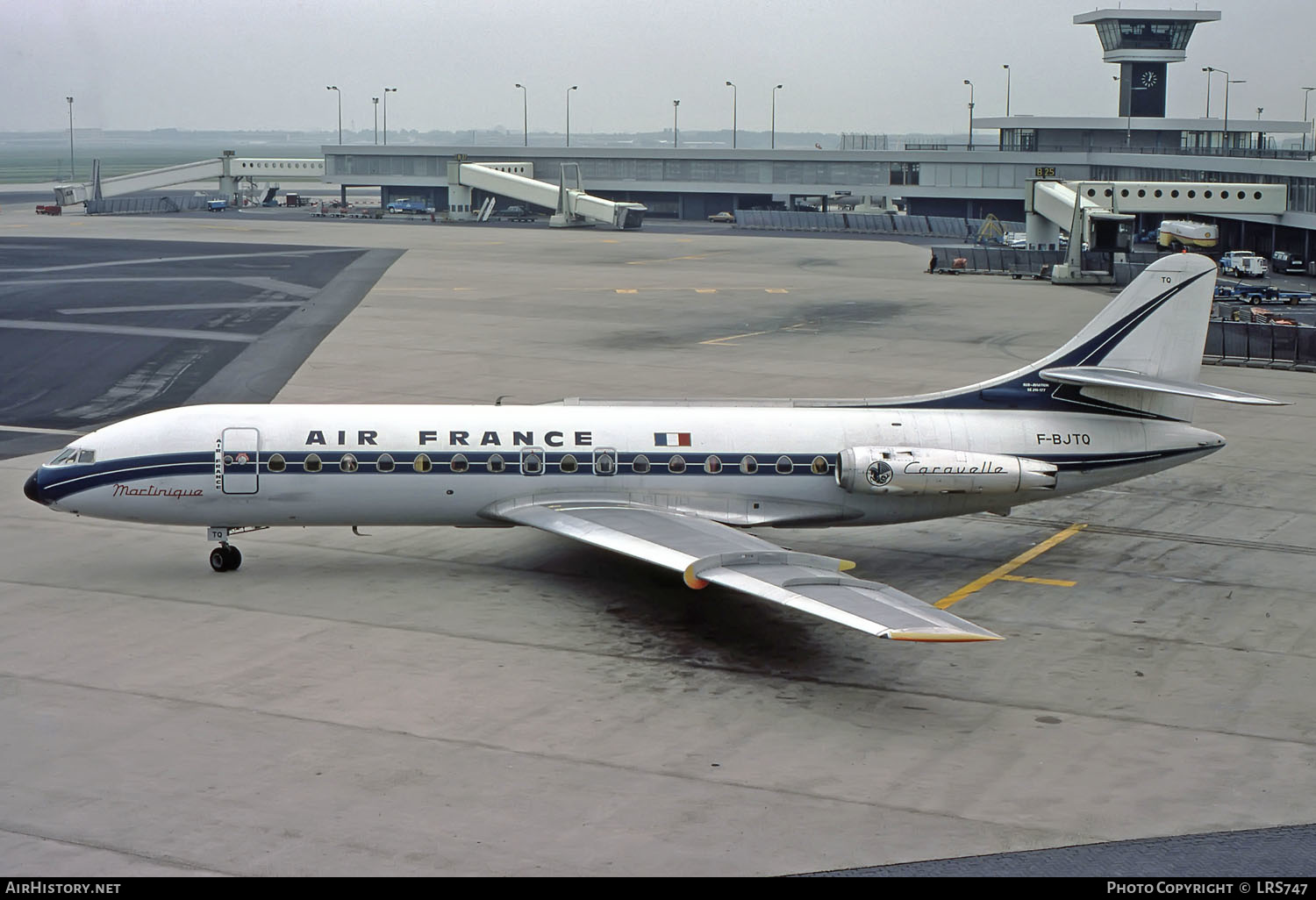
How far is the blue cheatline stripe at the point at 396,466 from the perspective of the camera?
2592 cm

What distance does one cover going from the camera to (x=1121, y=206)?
90938 millimetres

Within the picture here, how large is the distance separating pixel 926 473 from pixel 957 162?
118108mm

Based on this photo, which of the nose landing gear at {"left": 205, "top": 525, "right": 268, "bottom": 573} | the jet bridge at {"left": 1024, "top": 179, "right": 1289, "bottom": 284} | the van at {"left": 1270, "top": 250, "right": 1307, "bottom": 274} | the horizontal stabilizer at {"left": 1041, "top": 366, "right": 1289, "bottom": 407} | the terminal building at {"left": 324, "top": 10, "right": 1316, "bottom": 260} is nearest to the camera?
the horizontal stabilizer at {"left": 1041, "top": 366, "right": 1289, "bottom": 407}

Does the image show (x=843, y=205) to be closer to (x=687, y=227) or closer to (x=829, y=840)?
(x=687, y=227)

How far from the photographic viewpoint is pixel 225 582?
2598cm

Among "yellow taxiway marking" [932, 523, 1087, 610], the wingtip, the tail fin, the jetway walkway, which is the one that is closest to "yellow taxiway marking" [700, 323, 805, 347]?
"yellow taxiway marking" [932, 523, 1087, 610]

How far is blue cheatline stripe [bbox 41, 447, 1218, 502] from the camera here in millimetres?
25922

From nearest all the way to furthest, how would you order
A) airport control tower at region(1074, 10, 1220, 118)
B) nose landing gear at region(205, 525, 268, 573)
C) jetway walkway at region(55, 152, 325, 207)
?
nose landing gear at region(205, 525, 268, 573) < airport control tower at region(1074, 10, 1220, 118) < jetway walkway at region(55, 152, 325, 207)

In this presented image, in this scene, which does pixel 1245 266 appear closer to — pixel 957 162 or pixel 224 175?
pixel 957 162

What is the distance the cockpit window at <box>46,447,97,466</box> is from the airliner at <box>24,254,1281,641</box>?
0.12 feet

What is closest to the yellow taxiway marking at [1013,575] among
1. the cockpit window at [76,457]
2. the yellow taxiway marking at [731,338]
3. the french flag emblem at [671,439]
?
the french flag emblem at [671,439]

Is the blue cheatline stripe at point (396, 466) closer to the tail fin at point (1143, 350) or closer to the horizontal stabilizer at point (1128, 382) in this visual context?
the tail fin at point (1143, 350)

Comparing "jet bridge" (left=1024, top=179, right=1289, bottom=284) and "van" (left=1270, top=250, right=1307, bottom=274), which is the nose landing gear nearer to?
"jet bridge" (left=1024, top=179, right=1289, bottom=284)

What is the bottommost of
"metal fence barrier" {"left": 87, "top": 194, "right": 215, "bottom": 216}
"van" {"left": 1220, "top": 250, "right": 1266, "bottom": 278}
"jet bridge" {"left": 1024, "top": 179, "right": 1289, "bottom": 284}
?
"van" {"left": 1220, "top": 250, "right": 1266, "bottom": 278}
